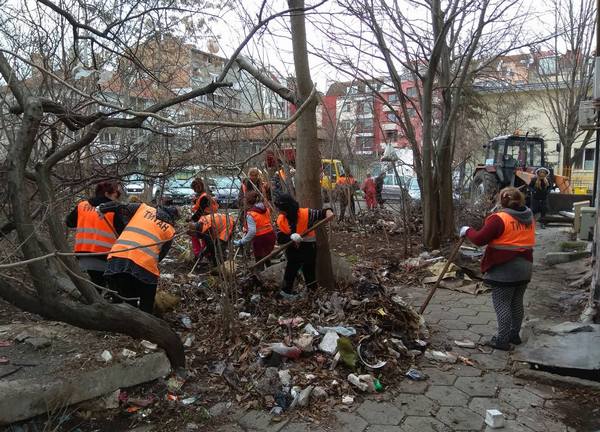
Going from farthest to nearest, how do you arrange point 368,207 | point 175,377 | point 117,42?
point 368,207 < point 117,42 < point 175,377

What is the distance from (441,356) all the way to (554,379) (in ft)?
2.95

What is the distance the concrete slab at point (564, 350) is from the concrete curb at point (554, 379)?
120 millimetres

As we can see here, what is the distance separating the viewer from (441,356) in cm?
430

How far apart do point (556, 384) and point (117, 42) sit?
5.08 m

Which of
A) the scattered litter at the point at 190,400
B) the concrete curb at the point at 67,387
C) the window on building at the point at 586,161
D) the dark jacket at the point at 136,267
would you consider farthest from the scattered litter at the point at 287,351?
the window on building at the point at 586,161

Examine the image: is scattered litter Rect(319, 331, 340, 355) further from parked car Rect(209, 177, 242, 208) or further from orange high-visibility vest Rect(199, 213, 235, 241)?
parked car Rect(209, 177, 242, 208)

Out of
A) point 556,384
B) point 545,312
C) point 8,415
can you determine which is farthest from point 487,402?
point 8,415

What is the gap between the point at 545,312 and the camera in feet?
19.3

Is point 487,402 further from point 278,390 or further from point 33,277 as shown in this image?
point 33,277

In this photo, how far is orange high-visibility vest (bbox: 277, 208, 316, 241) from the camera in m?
5.28

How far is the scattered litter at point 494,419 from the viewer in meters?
3.18

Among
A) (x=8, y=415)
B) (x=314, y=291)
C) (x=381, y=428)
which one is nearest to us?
(x=8, y=415)

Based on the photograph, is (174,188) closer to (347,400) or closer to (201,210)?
(201,210)

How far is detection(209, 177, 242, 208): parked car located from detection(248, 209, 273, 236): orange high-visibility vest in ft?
2.07
